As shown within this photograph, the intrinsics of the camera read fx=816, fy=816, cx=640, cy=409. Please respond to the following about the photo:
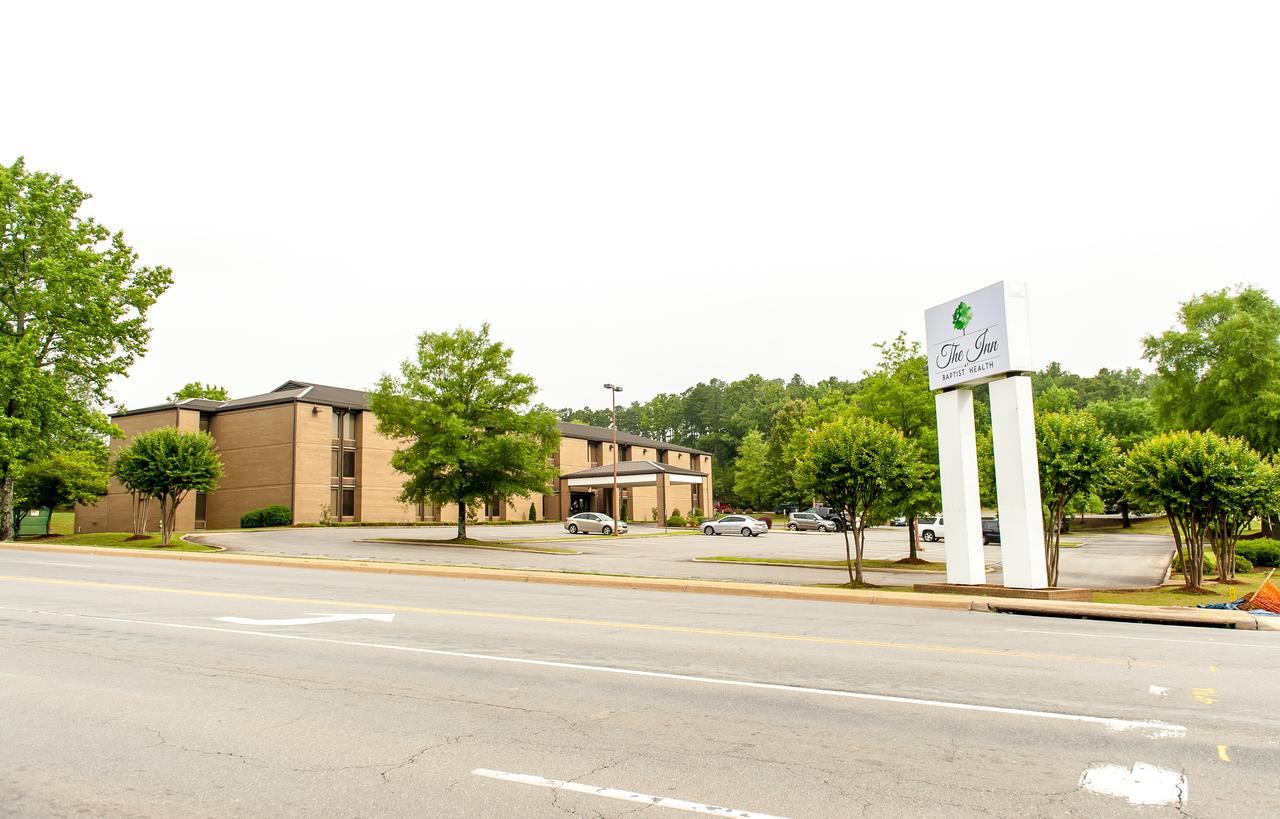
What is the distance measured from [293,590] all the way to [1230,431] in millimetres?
47231

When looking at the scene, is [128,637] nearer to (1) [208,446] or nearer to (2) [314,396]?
(1) [208,446]

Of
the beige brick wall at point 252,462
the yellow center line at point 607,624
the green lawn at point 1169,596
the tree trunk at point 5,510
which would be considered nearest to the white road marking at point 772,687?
the yellow center line at point 607,624

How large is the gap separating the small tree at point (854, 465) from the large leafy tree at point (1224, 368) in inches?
1259

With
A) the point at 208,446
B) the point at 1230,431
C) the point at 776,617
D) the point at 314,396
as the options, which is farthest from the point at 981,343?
the point at 314,396

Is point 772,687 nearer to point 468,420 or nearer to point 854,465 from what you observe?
point 854,465

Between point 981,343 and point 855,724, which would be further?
point 981,343

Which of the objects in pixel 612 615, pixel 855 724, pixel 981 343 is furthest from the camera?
pixel 981 343

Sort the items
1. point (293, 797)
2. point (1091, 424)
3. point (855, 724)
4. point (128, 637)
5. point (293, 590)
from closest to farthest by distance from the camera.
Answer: point (293, 797) < point (855, 724) < point (128, 637) < point (293, 590) < point (1091, 424)

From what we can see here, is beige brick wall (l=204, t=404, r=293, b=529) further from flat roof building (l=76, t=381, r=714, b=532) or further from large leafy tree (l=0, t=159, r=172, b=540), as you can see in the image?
large leafy tree (l=0, t=159, r=172, b=540)

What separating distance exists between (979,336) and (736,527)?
1384 inches

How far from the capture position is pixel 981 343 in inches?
699

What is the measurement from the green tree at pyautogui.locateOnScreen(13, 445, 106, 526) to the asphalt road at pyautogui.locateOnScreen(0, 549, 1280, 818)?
3883cm

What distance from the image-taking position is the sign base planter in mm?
16484

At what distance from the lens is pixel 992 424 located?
1691cm
